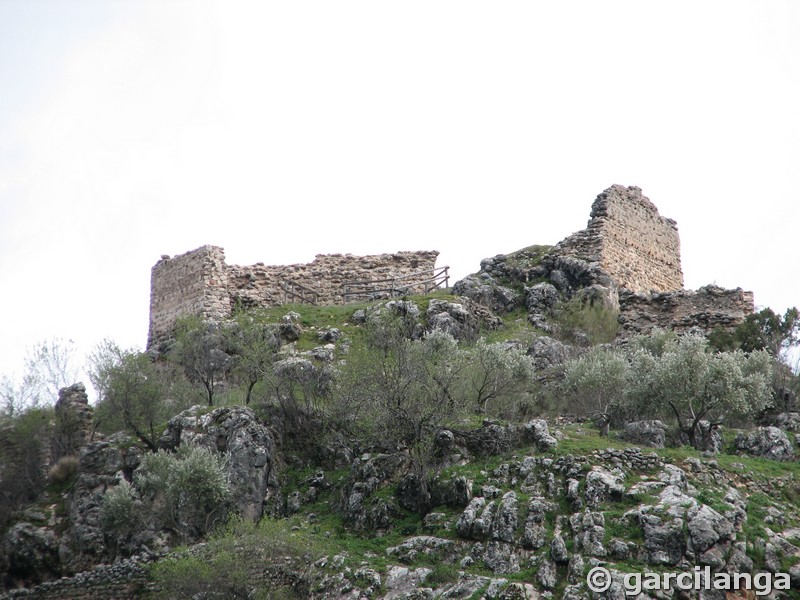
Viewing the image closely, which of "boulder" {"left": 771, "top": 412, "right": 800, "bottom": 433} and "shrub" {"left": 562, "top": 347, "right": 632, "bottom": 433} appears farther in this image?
"shrub" {"left": 562, "top": 347, "right": 632, "bottom": 433}

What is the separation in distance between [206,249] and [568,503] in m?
23.0

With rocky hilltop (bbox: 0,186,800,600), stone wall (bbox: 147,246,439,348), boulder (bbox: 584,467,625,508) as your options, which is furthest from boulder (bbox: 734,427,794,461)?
stone wall (bbox: 147,246,439,348)

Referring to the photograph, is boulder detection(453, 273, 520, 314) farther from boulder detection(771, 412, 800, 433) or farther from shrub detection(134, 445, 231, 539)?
shrub detection(134, 445, 231, 539)

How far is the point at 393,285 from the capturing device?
141ft

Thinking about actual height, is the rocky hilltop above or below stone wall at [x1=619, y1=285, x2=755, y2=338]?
below

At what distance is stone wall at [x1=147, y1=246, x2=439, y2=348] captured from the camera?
136 feet

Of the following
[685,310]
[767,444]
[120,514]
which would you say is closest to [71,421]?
[120,514]

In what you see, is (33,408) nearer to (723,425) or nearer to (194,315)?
(194,315)

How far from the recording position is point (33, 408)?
33.0 metres

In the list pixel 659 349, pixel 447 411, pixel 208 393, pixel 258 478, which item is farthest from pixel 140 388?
pixel 659 349

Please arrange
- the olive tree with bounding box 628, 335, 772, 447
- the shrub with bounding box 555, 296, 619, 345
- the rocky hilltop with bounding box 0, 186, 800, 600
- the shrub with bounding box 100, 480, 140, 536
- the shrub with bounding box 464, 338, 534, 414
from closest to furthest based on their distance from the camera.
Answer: the rocky hilltop with bounding box 0, 186, 800, 600, the shrub with bounding box 100, 480, 140, 536, the olive tree with bounding box 628, 335, 772, 447, the shrub with bounding box 464, 338, 534, 414, the shrub with bounding box 555, 296, 619, 345

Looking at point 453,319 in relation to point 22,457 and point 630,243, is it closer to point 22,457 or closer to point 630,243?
point 630,243

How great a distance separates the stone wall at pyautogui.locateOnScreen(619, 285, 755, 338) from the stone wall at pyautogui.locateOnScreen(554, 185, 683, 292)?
180 cm

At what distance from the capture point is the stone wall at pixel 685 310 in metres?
38.4
